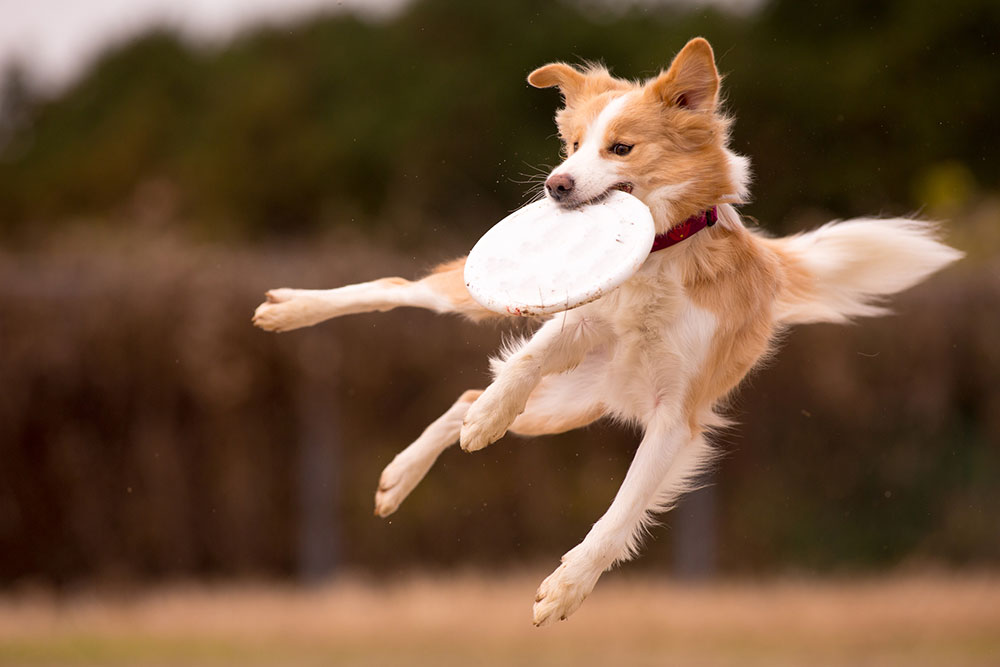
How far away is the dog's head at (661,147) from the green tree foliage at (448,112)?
7.88 meters

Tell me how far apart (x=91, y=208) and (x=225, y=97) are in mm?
3805

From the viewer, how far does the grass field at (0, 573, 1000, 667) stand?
13.7 metres

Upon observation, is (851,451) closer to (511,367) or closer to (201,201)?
(511,367)

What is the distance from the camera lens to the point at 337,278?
49.6 feet

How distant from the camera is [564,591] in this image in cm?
483

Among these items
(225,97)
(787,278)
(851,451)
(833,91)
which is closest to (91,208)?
(225,97)

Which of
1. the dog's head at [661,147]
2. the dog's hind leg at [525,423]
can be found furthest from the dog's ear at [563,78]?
the dog's hind leg at [525,423]

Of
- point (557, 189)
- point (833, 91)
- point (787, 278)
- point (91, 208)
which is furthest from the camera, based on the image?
point (91, 208)

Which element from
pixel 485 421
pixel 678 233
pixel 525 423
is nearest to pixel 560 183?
pixel 678 233

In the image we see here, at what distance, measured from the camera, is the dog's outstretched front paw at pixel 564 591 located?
4805 mm

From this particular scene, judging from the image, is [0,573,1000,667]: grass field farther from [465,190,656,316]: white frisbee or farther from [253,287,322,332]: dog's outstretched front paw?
[465,190,656,316]: white frisbee

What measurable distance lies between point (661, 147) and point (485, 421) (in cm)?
125

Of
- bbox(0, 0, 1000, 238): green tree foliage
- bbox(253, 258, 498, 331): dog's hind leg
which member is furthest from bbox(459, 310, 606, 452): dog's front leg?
bbox(0, 0, 1000, 238): green tree foliage

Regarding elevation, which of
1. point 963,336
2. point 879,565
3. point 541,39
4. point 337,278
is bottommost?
point 879,565
